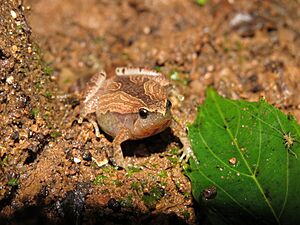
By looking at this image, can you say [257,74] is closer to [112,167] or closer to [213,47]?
[213,47]

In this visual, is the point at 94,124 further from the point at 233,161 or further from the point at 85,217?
the point at 233,161

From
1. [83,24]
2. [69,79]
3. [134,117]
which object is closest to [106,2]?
[83,24]

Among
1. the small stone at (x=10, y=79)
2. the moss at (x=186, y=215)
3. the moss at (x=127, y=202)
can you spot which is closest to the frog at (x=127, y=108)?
the moss at (x=127, y=202)

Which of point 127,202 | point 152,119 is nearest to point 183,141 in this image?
point 152,119

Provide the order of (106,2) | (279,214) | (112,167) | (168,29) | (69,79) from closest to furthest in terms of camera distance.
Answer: (279,214), (112,167), (69,79), (168,29), (106,2)

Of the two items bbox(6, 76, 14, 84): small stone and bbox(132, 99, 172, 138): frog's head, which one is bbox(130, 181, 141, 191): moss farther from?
bbox(6, 76, 14, 84): small stone
